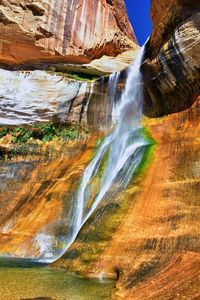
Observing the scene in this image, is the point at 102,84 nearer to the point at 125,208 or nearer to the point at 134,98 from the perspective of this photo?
the point at 134,98

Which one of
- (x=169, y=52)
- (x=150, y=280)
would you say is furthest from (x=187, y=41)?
(x=150, y=280)

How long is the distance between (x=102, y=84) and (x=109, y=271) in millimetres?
10726

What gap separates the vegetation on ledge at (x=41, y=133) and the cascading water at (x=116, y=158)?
6.20 feet

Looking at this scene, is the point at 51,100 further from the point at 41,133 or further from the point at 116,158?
the point at 116,158

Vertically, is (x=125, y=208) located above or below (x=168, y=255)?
above

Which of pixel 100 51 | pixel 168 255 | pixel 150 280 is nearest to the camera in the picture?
pixel 150 280

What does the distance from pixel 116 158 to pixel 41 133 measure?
5536mm

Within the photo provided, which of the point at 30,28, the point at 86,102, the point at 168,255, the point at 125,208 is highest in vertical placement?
the point at 30,28

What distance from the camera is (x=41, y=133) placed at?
17.8 m

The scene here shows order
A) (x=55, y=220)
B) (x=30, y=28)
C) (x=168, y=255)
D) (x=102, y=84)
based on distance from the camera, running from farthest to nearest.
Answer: (x=30, y=28) → (x=102, y=84) → (x=55, y=220) → (x=168, y=255)

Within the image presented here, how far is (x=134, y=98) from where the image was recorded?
52.7ft

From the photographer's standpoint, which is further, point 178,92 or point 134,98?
point 134,98

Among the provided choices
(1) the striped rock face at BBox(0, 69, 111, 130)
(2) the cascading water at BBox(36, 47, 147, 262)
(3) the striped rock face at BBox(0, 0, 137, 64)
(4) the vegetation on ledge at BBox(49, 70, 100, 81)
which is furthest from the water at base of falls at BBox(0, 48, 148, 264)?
(3) the striped rock face at BBox(0, 0, 137, 64)

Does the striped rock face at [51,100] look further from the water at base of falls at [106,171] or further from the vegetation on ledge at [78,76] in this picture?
the vegetation on ledge at [78,76]
